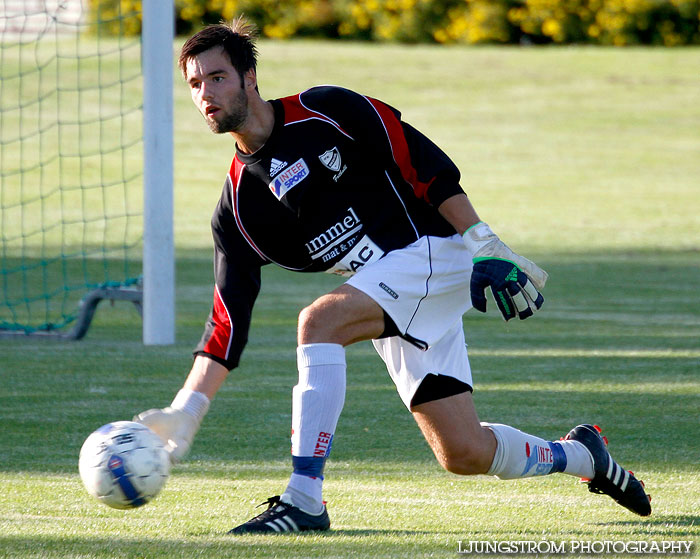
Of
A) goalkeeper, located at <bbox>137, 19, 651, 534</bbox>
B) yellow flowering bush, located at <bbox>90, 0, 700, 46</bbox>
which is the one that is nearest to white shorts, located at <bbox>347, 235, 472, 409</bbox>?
goalkeeper, located at <bbox>137, 19, 651, 534</bbox>

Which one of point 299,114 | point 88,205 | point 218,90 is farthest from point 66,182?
point 218,90

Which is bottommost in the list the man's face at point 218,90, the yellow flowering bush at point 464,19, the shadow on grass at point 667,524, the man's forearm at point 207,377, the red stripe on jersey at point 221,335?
the yellow flowering bush at point 464,19

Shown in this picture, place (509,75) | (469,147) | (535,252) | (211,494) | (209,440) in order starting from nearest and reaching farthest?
(211,494), (209,440), (535,252), (469,147), (509,75)

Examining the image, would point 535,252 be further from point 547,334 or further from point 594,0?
point 594,0

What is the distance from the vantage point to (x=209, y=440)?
6.33m

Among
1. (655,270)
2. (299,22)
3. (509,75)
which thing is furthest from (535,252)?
(299,22)

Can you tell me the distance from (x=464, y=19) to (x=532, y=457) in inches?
1335

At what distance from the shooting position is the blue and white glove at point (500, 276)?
442 cm

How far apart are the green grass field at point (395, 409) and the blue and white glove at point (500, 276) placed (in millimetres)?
791

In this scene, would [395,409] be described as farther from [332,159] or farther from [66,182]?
[66,182]

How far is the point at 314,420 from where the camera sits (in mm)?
4312

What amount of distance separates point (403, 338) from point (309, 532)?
0.77 meters

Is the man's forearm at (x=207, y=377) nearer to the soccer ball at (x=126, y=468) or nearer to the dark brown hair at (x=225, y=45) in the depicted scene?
the soccer ball at (x=126, y=468)

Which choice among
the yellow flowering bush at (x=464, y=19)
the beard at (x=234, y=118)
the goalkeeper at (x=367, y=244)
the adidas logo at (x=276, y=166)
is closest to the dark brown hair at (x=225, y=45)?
the goalkeeper at (x=367, y=244)
